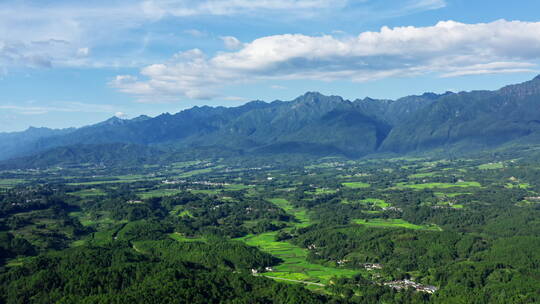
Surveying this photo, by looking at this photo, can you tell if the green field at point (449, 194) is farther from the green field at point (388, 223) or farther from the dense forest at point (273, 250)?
the green field at point (388, 223)

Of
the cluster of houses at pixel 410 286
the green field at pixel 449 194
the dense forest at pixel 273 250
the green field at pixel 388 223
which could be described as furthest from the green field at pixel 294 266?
the green field at pixel 449 194

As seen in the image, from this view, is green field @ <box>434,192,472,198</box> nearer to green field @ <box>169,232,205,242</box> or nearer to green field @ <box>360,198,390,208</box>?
green field @ <box>360,198,390,208</box>

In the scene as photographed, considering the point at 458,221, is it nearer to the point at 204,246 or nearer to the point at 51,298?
the point at 204,246

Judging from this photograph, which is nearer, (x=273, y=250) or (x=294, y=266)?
→ (x=294, y=266)

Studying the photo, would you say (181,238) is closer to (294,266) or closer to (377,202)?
(294,266)

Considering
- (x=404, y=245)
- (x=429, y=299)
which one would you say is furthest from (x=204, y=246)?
(x=429, y=299)

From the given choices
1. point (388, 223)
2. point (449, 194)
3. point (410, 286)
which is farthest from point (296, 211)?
point (410, 286)
